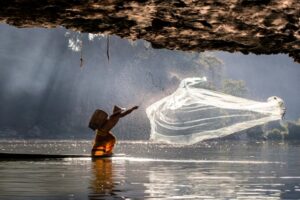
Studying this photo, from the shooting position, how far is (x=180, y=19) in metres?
7.41

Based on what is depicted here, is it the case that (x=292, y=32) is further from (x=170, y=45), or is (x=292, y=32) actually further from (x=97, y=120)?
(x=97, y=120)

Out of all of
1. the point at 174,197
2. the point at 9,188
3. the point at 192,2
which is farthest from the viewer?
the point at 9,188

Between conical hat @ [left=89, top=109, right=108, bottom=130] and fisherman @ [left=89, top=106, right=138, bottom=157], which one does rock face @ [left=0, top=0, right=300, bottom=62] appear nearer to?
fisherman @ [left=89, top=106, right=138, bottom=157]

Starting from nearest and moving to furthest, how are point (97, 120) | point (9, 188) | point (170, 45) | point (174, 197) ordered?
point (170, 45)
point (174, 197)
point (9, 188)
point (97, 120)

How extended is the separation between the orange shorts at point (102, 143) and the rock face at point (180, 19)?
36423mm

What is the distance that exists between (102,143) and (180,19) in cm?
3801

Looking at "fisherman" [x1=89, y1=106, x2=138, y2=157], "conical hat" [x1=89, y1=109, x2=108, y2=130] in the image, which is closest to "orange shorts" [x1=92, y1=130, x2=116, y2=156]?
"fisherman" [x1=89, y1=106, x2=138, y2=157]

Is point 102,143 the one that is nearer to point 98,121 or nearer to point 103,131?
point 103,131

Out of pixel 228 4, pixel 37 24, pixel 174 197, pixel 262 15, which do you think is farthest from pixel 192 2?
pixel 174 197

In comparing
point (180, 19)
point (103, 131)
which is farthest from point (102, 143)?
point (180, 19)

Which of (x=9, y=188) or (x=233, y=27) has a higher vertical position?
(x=233, y=27)

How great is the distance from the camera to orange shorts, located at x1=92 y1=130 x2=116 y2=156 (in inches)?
1759

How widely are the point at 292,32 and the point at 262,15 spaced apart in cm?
97

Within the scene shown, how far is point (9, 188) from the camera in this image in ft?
59.2
